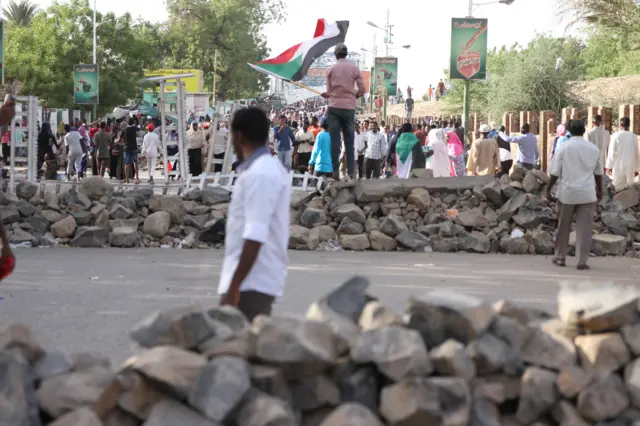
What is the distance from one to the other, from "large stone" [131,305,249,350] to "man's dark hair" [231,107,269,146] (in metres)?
1.02

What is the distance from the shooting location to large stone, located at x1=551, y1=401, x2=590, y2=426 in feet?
12.6

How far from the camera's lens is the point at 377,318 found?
13.4ft

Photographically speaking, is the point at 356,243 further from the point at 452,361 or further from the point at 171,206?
the point at 452,361

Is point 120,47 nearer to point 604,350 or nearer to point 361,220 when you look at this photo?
point 361,220

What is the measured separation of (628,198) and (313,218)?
17.5 ft

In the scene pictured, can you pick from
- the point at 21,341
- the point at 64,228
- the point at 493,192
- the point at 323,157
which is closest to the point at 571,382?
the point at 21,341

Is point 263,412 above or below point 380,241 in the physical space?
above

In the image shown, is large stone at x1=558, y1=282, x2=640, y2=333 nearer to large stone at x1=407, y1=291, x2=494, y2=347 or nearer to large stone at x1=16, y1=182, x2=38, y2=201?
large stone at x1=407, y1=291, x2=494, y2=347

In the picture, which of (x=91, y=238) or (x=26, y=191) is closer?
(x=91, y=238)

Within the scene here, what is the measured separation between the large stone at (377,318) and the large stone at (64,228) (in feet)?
41.2

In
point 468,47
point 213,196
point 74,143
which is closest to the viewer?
point 213,196

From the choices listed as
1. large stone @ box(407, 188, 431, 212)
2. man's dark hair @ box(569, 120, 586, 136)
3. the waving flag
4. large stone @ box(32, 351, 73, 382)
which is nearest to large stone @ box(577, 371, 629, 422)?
large stone @ box(32, 351, 73, 382)

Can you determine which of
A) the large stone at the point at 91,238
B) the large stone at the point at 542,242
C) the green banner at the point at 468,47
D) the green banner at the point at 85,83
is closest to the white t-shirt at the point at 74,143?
the green banner at the point at 468,47

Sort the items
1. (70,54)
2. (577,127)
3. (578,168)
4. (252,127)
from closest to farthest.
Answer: (252,127) < (577,127) < (578,168) < (70,54)
